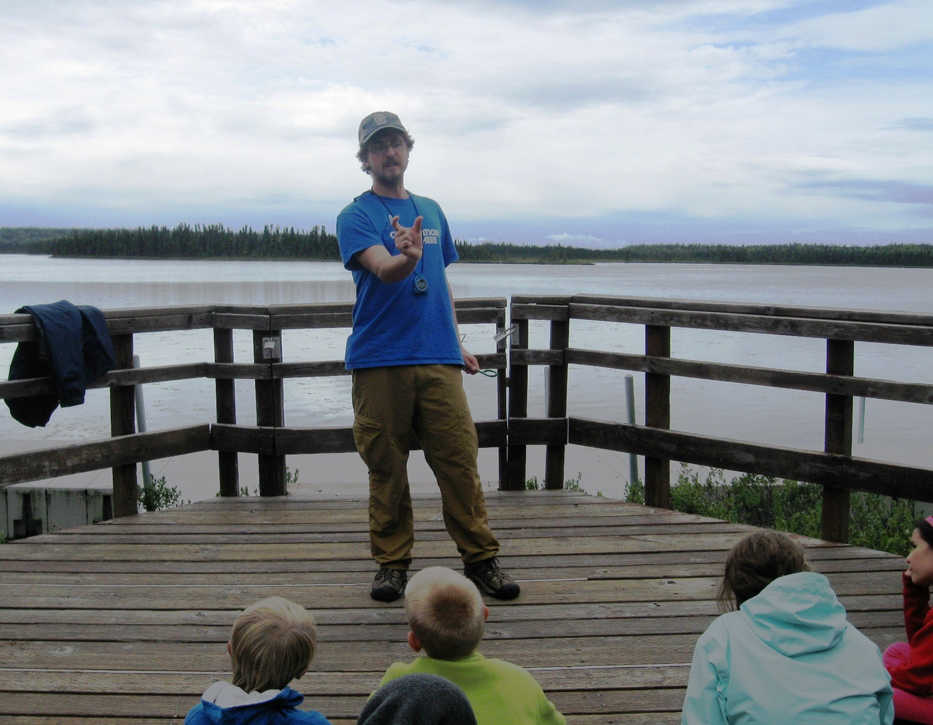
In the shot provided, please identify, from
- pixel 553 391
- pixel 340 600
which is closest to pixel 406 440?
pixel 340 600

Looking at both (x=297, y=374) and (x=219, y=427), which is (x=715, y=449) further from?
(x=219, y=427)

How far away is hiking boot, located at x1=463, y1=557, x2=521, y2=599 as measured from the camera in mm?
3850

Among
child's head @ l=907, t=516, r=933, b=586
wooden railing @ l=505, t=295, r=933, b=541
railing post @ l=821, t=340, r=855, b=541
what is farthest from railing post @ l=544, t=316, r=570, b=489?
child's head @ l=907, t=516, r=933, b=586

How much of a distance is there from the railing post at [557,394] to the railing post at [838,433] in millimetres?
1445

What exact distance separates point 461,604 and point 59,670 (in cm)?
179

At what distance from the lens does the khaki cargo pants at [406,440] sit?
154 inches

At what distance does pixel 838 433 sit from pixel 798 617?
9.07 ft

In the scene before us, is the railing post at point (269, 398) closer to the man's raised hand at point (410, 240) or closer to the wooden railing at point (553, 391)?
the wooden railing at point (553, 391)

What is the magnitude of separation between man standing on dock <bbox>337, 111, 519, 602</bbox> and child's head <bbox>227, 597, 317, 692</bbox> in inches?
72.8

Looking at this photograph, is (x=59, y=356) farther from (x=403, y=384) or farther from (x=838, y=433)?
(x=838, y=433)

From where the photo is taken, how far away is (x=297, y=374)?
5.31 m

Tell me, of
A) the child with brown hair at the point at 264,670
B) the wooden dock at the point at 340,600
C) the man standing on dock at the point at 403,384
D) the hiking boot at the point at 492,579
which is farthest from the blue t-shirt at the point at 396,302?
the child with brown hair at the point at 264,670

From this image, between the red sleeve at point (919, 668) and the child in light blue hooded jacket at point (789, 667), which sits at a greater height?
the child in light blue hooded jacket at point (789, 667)

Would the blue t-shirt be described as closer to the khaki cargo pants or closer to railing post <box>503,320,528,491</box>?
the khaki cargo pants
